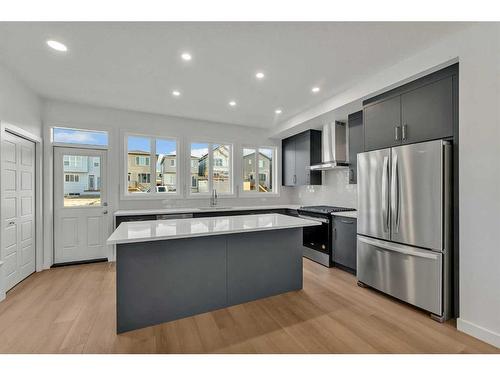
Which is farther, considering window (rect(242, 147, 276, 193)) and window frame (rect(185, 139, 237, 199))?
window (rect(242, 147, 276, 193))

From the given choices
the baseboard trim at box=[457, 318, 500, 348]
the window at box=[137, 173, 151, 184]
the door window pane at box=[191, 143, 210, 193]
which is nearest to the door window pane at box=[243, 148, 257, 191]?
the door window pane at box=[191, 143, 210, 193]

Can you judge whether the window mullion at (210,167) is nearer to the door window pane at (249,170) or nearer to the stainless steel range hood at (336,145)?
the door window pane at (249,170)

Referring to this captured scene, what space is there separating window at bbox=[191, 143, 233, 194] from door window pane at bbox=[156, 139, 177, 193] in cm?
38

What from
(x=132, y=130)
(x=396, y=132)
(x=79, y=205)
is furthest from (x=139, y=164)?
(x=396, y=132)

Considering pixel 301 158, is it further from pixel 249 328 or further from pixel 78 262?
pixel 78 262

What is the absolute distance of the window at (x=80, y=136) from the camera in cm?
386

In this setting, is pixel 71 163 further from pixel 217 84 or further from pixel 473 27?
pixel 473 27

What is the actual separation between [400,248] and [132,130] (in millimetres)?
4521

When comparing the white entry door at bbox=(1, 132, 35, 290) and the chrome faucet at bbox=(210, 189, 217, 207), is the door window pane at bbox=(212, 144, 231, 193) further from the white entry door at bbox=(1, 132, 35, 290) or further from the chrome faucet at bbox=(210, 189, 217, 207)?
the white entry door at bbox=(1, 132, 35, 290)

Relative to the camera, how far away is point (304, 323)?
7.15 ft

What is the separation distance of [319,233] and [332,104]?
2.09m

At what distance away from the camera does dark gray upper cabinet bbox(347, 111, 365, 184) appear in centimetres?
355

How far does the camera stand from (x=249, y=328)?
2.10 m

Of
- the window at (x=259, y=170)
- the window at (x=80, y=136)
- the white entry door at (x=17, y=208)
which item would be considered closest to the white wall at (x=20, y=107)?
the white entry door at (x=17, y=208)
